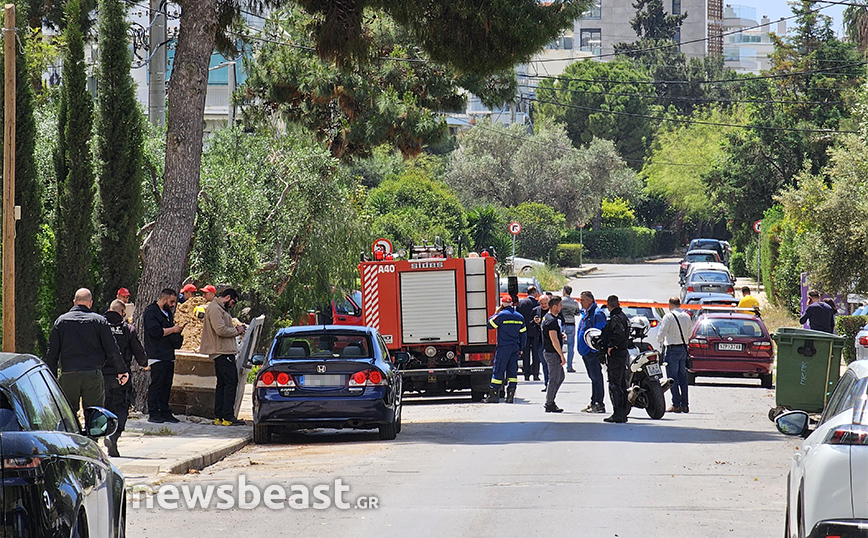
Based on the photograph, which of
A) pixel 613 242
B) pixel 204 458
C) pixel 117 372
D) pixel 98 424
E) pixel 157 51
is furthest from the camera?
pixel 613 242

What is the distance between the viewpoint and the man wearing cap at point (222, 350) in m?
15.7

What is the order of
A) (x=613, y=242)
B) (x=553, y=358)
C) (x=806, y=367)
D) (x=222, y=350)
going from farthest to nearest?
(x=613, y=242) < (x=553, y=358) < (x=806, y=367) < (x=222, y=350)

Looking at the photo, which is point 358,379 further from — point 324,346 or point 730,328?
point 730,328

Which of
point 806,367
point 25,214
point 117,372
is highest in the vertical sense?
point 25,214

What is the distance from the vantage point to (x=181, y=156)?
57.8 feet

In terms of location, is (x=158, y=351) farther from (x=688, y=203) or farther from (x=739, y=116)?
(x=739, y=116)

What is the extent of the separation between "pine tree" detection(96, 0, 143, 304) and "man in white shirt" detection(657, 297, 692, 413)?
8821mm

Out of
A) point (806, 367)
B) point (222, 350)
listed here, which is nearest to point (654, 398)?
point (806, 367)

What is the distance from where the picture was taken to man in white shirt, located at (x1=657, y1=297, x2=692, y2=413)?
736 inches

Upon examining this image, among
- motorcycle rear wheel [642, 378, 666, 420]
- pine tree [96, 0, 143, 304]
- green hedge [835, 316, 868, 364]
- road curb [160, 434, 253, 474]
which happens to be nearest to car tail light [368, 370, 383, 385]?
Answer: road curb [160, 434, 253, 474]

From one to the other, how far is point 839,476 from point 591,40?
17014 centimetres

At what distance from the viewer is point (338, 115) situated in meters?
28.7

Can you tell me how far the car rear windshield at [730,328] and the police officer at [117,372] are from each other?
42.8ft

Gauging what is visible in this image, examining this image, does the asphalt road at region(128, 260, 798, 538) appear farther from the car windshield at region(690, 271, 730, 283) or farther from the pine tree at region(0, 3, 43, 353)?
the car windshield at region(690, 271, 730, 283)
